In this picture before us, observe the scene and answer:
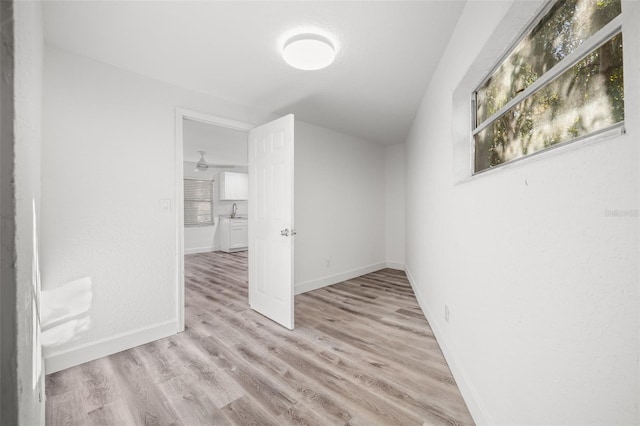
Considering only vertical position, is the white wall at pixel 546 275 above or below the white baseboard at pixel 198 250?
above

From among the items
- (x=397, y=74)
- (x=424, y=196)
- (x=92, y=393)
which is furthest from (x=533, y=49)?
(x=92, y=393)

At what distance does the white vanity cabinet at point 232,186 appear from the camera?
7.51m

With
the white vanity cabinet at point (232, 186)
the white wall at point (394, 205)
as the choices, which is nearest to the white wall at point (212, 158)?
the white vanity cabinet at point (232, 186)

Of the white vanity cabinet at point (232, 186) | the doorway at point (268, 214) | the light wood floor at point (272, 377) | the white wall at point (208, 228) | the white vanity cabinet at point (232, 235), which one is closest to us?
the light wood floor at point (272, 377)

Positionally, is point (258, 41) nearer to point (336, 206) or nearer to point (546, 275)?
point (546, 275)

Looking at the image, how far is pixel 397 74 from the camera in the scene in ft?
7.70

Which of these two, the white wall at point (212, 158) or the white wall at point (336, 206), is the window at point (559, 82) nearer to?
the white wall at point (336, 206)

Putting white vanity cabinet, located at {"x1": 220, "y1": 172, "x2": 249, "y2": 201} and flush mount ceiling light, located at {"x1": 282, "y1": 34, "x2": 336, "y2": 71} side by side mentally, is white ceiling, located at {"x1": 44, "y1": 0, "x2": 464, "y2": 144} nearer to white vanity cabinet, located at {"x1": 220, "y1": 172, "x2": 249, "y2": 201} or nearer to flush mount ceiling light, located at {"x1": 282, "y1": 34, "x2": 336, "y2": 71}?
flush mount ceiling light, located at {"x1": 282, "y1": 34, "x2": 336, "y2": 71}

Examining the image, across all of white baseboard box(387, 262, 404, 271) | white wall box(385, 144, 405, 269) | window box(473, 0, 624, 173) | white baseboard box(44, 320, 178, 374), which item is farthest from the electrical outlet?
white baseboard box(387, 262, 404, 271)

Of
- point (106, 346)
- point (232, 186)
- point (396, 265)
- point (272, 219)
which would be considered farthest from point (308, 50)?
point (232, 186)

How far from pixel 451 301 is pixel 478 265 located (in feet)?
1.93

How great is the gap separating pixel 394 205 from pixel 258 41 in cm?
381

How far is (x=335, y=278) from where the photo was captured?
13.4 feet

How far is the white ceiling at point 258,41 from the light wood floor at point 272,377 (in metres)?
2.35
